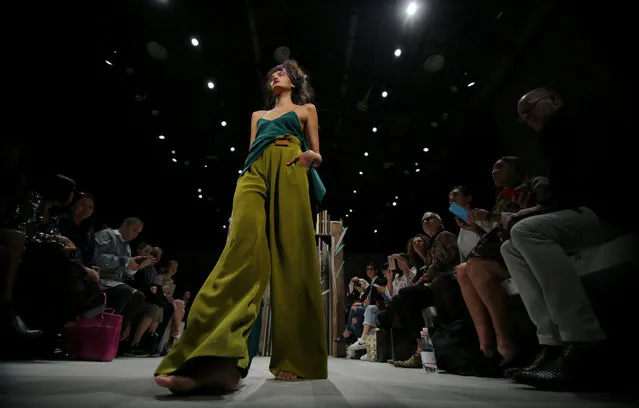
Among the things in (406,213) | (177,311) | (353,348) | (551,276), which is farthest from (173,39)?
(406,213)

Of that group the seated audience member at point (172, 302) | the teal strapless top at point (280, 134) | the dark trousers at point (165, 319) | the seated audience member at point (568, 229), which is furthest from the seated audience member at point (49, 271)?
the seated audience member at point (568, 229)

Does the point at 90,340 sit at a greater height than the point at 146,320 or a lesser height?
lesser

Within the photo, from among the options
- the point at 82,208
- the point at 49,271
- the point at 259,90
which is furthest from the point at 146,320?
the point at 259,90

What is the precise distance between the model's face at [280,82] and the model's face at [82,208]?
91.4 inches

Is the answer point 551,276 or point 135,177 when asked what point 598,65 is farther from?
point 135,177

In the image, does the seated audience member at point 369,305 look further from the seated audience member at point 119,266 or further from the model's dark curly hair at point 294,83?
the model's dark curly hair at point 294,83

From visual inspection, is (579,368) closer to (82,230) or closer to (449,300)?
(449,300)

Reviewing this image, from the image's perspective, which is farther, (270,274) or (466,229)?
(466,229)

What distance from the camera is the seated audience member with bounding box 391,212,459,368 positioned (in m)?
3.36

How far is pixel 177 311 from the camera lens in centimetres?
590

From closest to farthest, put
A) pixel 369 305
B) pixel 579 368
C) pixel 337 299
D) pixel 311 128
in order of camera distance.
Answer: pixel 579 368 < pixel 311 128 < pixel 369 305 < pixel 337 299

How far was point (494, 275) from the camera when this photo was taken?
2.27m

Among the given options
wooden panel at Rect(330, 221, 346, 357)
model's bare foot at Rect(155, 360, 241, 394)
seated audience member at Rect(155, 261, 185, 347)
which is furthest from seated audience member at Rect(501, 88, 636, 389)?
seated audience member at Rect(155, 261, 185, 347)

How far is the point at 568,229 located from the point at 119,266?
3.78 m
